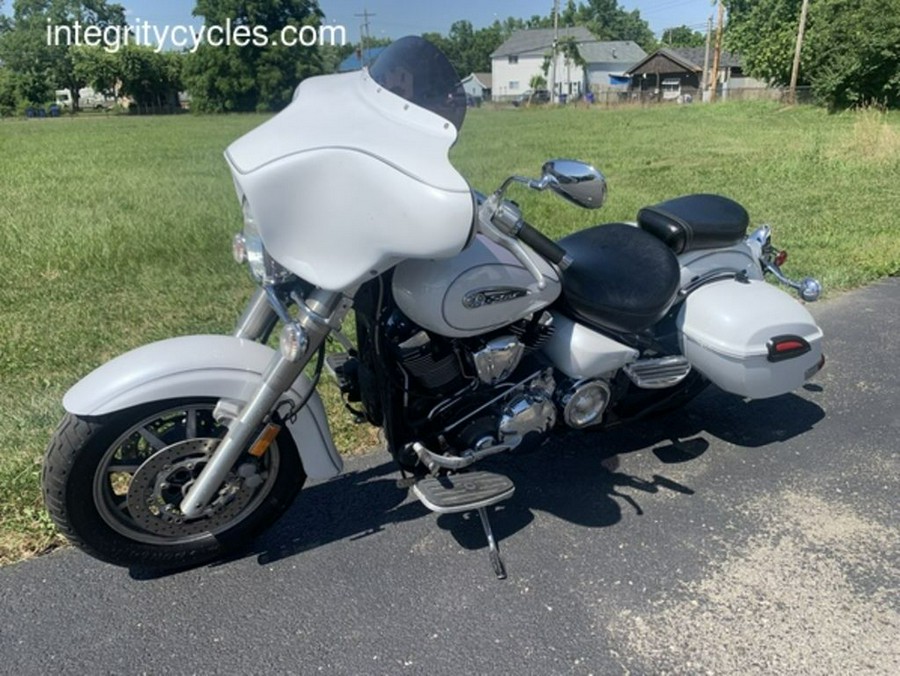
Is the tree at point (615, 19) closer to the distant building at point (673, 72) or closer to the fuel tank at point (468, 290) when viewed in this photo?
the distant building at point (673, 72)

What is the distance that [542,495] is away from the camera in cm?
310

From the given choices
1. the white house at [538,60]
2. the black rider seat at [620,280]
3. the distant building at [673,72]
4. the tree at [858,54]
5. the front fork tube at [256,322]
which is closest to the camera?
the front fork tube at [256,322]

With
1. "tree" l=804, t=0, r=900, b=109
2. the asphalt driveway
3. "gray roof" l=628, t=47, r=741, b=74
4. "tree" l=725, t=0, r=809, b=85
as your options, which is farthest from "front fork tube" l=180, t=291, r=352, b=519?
"gray roof" l=628, t=47, r=741, b=74

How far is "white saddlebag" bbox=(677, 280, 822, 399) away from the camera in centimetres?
312

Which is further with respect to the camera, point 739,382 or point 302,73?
point 302,73

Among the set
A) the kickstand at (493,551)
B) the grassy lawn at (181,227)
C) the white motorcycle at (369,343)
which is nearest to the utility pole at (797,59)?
the grassy lawn at (181,227)

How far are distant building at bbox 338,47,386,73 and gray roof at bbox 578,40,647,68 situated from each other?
287 feet

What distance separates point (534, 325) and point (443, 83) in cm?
88

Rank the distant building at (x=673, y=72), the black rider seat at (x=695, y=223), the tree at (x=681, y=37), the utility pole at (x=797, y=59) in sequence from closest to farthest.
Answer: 1. the black rider seat at (x=695, y=223)
2. the utility pole at (x=797, y=59)
3. the distant building at (x=673, y=72)
4. the tree at (x=681, y=37)

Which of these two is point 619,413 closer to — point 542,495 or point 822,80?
point 542,495

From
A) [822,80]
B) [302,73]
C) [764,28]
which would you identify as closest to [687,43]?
[764,28]

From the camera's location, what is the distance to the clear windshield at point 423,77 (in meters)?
2.28

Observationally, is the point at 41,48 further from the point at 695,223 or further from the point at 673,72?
the point at 695,223

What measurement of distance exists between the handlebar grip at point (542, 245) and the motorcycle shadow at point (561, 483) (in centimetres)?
84
